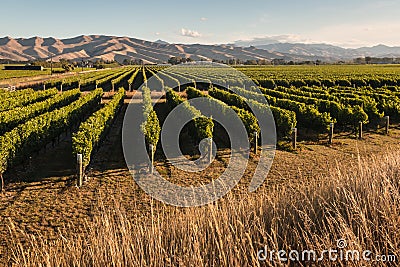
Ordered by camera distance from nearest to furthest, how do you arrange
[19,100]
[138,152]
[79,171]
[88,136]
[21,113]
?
[79,171] < [88,136] < [138,152] < [21,113] < [19,100]

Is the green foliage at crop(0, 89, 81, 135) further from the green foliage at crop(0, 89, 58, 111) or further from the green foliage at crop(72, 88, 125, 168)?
the green foliage at crop(72, 88, 125, 168)

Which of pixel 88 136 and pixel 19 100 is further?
pixel 19 100

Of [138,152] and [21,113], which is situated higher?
[21,113]

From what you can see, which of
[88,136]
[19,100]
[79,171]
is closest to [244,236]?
[79,171]

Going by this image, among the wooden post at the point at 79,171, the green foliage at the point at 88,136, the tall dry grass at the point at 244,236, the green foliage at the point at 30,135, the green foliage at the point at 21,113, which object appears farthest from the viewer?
the green foliage at the point at 21,113

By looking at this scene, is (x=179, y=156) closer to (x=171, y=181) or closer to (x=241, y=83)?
(x=171, y=181)

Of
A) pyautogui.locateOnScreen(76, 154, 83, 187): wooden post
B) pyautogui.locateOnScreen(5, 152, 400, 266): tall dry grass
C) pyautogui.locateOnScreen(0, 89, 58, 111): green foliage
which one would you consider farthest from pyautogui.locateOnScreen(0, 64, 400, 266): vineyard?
pyautogui.locateOnScreen(0, 89, 58, 111): green foliage

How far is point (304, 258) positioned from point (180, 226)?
1.43m

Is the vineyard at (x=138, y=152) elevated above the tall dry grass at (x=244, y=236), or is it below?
below

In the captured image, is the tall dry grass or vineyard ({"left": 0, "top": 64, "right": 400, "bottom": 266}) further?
vineyard ({"left": 0, "top": 64, "right": 400, "bottom": 266})

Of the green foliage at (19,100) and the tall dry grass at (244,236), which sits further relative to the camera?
the green foliage at (19,100)

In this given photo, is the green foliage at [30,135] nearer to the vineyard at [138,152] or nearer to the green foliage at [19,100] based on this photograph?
the vineyard at [138,152]

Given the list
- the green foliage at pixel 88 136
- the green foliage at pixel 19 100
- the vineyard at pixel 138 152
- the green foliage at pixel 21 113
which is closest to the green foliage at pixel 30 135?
the vineyard at pixel 138 152

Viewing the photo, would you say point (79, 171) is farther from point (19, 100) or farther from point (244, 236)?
point (19, 100)
